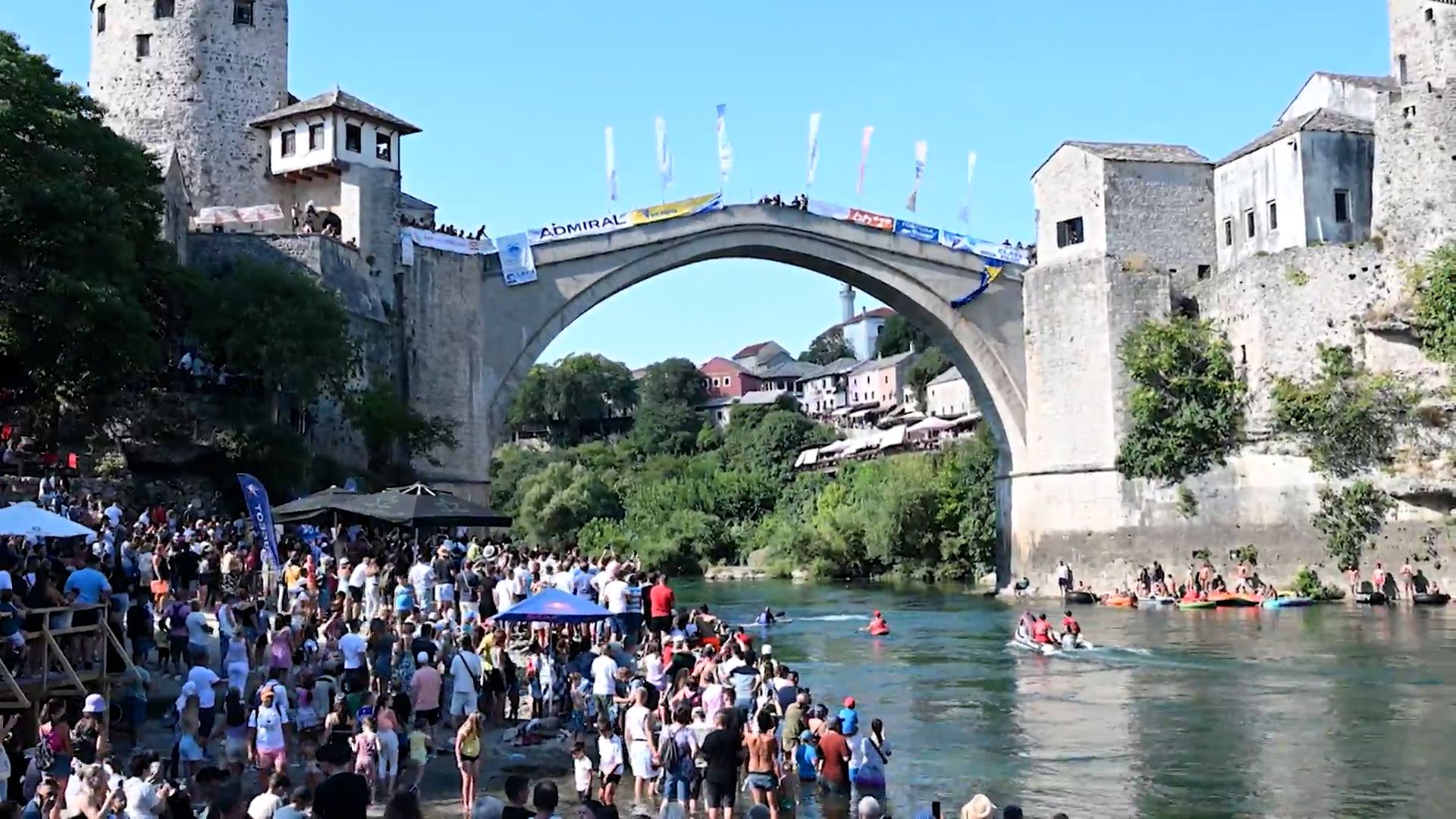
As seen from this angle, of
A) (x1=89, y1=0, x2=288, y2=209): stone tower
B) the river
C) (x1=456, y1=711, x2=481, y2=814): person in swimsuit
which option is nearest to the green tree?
(x1=89, y1=0, x2=288, y2=209): stone tower

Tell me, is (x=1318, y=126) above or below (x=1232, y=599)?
above

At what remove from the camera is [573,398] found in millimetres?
102688

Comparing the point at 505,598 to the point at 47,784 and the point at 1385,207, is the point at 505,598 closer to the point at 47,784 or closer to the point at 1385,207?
the point at 47,784

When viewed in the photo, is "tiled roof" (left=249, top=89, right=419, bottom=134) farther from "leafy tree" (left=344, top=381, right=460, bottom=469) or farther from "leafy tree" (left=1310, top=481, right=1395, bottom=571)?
"leafy tree" (left=1310, top=481, right=1395, bottom=571)

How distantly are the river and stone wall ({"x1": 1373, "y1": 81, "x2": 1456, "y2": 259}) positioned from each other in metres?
9.60

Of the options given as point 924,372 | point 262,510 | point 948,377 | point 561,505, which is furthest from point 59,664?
point 924,372

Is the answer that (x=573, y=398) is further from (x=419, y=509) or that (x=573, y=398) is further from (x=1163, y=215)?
(x=419, y=509)

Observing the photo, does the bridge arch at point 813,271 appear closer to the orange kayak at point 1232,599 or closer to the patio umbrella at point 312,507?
the orange kayak at point 1232,599

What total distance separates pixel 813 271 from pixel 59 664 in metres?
34.7

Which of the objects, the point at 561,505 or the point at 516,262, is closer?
the point at 516,262

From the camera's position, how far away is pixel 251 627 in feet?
57.2

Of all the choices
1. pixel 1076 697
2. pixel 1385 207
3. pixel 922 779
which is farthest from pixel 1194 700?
pixel 1385 207

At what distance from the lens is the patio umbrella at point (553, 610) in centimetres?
1677

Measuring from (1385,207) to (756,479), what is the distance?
37523 mm
